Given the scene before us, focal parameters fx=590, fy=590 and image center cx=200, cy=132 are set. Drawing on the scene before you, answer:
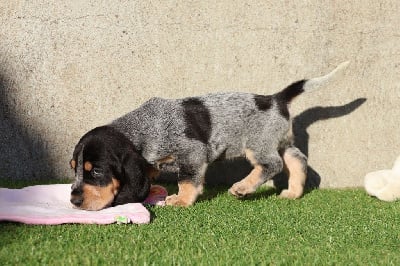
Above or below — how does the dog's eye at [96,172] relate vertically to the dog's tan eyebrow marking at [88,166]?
below

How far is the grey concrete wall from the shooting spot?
488cm

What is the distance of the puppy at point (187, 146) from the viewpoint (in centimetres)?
365

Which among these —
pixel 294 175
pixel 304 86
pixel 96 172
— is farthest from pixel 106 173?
pixel 304 86

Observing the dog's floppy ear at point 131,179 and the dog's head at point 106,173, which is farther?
the dog's floppy ear at point 131,179

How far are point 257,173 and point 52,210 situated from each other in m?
1.57

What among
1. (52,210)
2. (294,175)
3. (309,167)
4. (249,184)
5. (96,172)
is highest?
(96,172)

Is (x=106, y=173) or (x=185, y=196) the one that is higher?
(x=106, y=173)

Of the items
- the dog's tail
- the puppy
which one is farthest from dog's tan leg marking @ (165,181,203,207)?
the dog's tail

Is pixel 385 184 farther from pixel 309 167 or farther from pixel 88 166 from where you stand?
pixel 88 166

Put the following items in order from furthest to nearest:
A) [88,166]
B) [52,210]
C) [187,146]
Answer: [187,146] < [88,166] < [52,210]

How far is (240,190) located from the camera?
4223 millimetres

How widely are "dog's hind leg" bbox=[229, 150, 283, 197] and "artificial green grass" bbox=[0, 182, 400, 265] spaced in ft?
0.39

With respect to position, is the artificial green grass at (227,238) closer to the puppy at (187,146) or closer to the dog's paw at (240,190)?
the dog's paw at (240,190)

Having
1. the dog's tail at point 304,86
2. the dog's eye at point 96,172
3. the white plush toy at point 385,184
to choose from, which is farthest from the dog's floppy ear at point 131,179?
the white plush toy at point 385,184
